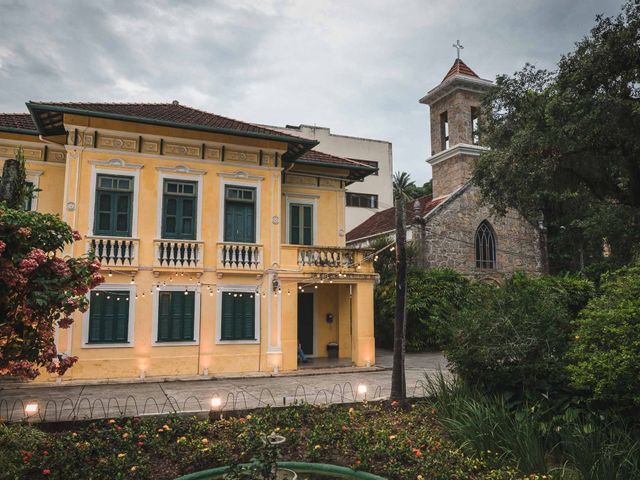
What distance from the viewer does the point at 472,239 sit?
24.9 metres

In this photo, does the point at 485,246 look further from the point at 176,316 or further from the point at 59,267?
the point at 59,267

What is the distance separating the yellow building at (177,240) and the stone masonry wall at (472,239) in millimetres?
8131

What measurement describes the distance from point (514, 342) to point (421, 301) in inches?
523

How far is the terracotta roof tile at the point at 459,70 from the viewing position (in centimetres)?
2702

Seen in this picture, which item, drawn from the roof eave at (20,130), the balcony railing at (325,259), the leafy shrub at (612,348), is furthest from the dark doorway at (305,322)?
the leafy shrub at (612,348)

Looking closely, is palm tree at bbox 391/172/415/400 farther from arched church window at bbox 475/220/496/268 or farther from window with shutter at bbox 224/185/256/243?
arched church window at bbox 475/220/496/268

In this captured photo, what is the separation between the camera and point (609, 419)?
6742 millimetres

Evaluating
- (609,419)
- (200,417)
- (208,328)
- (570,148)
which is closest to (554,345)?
(609,419)

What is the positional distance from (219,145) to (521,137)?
9.40 metres

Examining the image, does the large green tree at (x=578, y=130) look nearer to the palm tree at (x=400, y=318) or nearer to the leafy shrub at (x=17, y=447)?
the palm tree at (x=400, y=318)

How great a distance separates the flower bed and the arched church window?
18424 mm

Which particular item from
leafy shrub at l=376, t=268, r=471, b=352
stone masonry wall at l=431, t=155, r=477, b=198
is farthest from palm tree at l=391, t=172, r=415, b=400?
stone masonry wall at l=431, t=155, r=477, b=198

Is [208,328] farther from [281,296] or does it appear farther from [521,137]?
[521,137]

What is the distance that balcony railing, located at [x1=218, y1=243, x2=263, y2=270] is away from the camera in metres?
15.5
